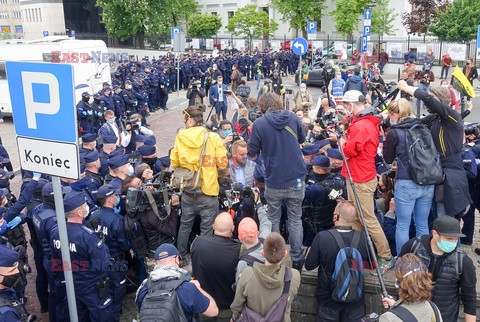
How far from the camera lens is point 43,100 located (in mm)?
3760

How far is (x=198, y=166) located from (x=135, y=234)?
43.0 inches

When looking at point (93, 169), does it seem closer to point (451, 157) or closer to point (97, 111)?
point (451, 157)

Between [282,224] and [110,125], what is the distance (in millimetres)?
5689

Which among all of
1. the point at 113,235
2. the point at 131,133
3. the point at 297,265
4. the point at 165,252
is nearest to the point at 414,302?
the point at 165,252

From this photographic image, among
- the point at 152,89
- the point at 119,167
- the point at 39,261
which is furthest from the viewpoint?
the point at 152,89

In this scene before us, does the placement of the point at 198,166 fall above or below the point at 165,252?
above

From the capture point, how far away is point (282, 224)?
248 inches

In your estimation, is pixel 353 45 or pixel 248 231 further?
pixel 353 45

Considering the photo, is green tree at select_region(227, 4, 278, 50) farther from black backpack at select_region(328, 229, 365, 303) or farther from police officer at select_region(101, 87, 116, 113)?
black backpack at select_region(328, 229, 365, 303)

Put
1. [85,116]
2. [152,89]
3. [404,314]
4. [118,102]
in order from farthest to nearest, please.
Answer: [152,89] → [118,102] → [85,116] → [404,314]

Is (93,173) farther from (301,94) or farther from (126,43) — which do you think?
(126,43)

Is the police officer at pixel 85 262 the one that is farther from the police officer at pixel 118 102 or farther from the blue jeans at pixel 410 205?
the police officer at pixel 118 102

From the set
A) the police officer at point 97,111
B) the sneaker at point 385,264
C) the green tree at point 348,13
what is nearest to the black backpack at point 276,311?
the sneaker at point 385,264

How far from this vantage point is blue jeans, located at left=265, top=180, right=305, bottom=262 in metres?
5.56
